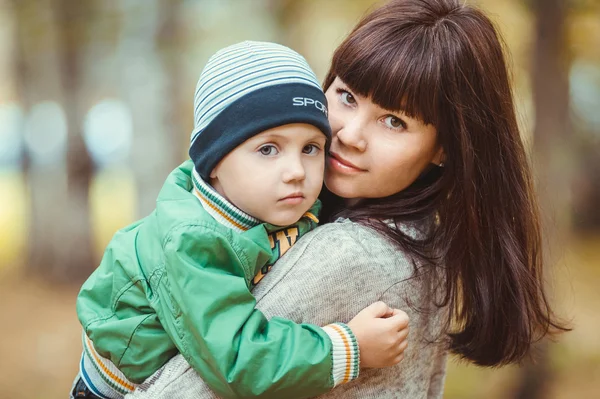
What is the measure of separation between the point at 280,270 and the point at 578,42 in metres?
5.12

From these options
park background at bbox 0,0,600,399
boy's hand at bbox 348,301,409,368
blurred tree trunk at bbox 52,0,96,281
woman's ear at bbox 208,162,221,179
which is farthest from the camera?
blurred tree trunk at bbox 52,0,96,281

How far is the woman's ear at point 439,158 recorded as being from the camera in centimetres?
184

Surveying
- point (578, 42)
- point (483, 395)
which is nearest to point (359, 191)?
point (483, 395)

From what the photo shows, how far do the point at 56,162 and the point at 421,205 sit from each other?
22.5 ft

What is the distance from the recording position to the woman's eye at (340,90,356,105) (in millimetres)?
1814

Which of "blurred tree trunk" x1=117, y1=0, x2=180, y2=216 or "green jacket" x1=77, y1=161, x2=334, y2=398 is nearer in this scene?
"green jacket" x1=77, y1=161, x2=334, y2=398

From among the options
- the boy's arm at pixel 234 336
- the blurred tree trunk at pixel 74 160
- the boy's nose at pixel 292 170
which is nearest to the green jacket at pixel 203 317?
the boy's arm at pixel 234 336

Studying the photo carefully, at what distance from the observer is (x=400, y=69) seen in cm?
167

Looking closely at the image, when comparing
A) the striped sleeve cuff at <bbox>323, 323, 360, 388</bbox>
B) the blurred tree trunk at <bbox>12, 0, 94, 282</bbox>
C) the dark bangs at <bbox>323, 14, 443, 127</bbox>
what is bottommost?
the blurred tree trunk at <bbox>12, 0, 94, 282</bbox>

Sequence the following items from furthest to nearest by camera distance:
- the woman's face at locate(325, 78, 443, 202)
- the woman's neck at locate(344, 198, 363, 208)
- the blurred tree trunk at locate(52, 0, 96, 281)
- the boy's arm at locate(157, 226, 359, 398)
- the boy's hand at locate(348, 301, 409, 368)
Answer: the blurred tree trunk at locate(52, 0, 96, 281), the woman's neck at locate(344, 198, 363, 208), the woman's face at locate(325, 78, 443, 202), the boy's hand at locate(348, 301, 409, 368), the boy's arm at locate(157, 226, 359, 398)

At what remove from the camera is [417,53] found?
1.68 m

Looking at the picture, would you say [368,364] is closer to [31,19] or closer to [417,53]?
[417,53]

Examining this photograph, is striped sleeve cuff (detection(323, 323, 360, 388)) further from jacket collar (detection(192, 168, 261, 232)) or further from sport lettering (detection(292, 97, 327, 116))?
sport lettering (detection(292, 97, 327, 116))

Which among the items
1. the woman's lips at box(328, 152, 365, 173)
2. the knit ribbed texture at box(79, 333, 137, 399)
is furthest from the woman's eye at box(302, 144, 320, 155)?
the knit ribbed texture at box(79, 333, 137, 399)
